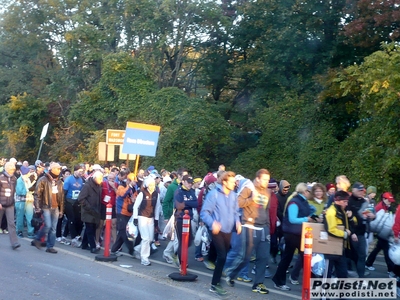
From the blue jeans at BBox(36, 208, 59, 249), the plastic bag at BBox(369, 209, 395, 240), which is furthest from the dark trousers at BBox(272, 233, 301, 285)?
the blue jeans at BBox(36, 208, 59, 249)

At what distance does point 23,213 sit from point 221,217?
756 centimetres

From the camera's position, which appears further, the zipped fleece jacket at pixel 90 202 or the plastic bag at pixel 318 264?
the zipped fleece jacket at pixel 90 202

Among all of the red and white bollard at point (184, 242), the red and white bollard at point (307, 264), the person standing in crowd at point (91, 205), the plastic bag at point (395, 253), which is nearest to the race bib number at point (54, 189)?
the person standing in crowd at point (91, 205)

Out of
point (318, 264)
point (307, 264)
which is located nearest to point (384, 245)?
point (318, 264)

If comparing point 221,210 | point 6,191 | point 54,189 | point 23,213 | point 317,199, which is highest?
point 317,199

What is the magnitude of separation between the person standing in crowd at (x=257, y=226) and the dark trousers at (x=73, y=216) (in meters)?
5.34

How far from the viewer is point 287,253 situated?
9.03m

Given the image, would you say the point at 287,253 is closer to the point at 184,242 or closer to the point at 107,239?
the point at 184,242

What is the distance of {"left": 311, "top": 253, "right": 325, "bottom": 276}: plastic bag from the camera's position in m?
8.52

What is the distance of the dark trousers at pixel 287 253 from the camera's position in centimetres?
888

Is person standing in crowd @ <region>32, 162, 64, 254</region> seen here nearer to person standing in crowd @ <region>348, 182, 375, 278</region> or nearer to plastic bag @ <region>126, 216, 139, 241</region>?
plastic bag @ <region>126, 216, 139, 241</region>

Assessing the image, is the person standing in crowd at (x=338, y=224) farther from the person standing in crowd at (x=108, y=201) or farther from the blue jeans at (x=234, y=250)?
the person standing in crowd at (x=108, y=201)

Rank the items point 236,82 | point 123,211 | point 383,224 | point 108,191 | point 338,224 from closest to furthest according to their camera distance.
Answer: point 338,224 → point 383,224 → point 123,211 → point 108,191 → point 236,82

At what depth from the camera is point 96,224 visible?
38.8 feet
